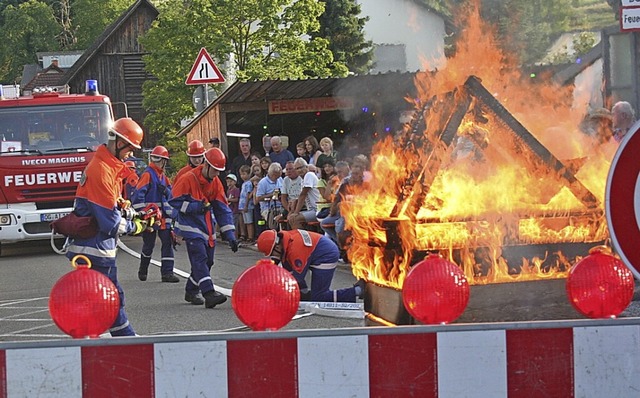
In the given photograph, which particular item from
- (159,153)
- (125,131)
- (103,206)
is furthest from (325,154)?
(103,206)

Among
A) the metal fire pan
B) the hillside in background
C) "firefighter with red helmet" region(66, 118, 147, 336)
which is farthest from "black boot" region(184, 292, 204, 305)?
the hillside in background

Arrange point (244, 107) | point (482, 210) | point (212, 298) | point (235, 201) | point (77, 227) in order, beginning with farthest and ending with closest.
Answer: point (244, 107) → point (235, 201) → point (212, 298) → point (77, 227) → point (482, 210)

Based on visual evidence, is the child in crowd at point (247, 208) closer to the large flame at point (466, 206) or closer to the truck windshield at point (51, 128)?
the truck windshield at point (51, 128)

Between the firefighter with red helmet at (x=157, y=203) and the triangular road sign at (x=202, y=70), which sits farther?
the triangular road sign at (x=202, y=70)

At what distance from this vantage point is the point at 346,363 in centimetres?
439

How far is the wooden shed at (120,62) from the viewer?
75625 mm

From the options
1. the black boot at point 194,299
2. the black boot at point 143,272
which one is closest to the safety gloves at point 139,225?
the black boot at point 194,299

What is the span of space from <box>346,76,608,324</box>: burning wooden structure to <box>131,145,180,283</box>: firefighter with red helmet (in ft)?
25.9

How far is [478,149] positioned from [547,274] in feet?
3.15

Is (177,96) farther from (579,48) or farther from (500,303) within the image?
(500,303)

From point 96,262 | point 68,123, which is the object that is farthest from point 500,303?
point 68,123

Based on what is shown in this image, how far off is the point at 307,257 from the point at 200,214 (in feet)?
7.04

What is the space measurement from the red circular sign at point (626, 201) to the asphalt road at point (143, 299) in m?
5.62

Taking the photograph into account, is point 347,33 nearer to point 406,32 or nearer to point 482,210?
point 406,32
